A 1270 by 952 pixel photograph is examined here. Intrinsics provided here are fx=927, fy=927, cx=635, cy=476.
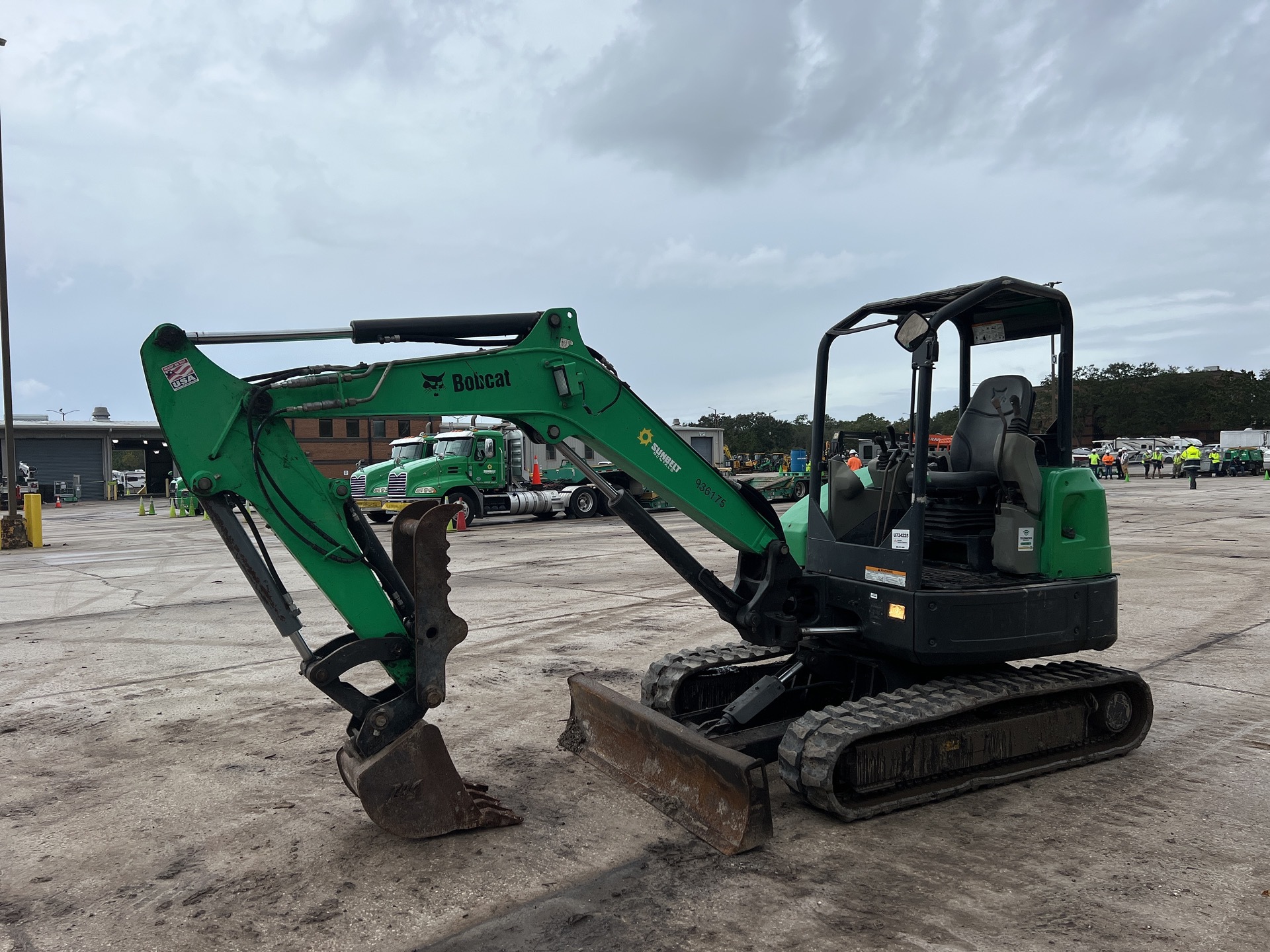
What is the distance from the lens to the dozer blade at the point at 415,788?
14.5 ft

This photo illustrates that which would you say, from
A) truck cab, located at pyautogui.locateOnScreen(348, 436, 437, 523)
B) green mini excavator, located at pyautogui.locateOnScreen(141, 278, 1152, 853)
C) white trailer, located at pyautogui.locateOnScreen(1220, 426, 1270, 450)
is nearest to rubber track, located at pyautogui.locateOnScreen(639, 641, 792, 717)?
green mini excavator, located at pyautogui.locateOnScreen(141, 278, 1152, 853)

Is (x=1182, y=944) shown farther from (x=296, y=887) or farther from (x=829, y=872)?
(x=296, y=887)

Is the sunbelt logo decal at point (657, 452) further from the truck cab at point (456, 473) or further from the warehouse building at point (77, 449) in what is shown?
the warehouse building at point (77, 449)

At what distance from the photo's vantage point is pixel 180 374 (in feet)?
13.8

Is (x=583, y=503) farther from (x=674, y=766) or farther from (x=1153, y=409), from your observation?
(x=1153, y=409)

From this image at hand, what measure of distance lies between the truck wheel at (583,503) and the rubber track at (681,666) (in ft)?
69.8

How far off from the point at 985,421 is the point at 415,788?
161 inches

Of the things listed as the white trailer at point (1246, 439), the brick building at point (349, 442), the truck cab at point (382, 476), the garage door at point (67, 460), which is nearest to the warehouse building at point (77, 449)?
the garage door at point (67, 460)

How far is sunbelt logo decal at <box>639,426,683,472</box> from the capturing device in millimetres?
5066

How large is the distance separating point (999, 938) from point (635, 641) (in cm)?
577

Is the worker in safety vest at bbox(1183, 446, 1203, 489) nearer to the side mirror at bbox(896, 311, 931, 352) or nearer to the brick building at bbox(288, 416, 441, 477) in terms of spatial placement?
the brick building at bbox(288, 416, 441, 477)

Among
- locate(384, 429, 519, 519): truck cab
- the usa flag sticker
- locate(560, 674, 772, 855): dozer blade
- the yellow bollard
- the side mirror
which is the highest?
the side mirror

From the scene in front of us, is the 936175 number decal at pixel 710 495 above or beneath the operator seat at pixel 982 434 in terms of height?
beneath

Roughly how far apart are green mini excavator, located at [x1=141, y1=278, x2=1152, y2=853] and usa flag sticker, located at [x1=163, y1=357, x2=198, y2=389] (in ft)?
0.04
